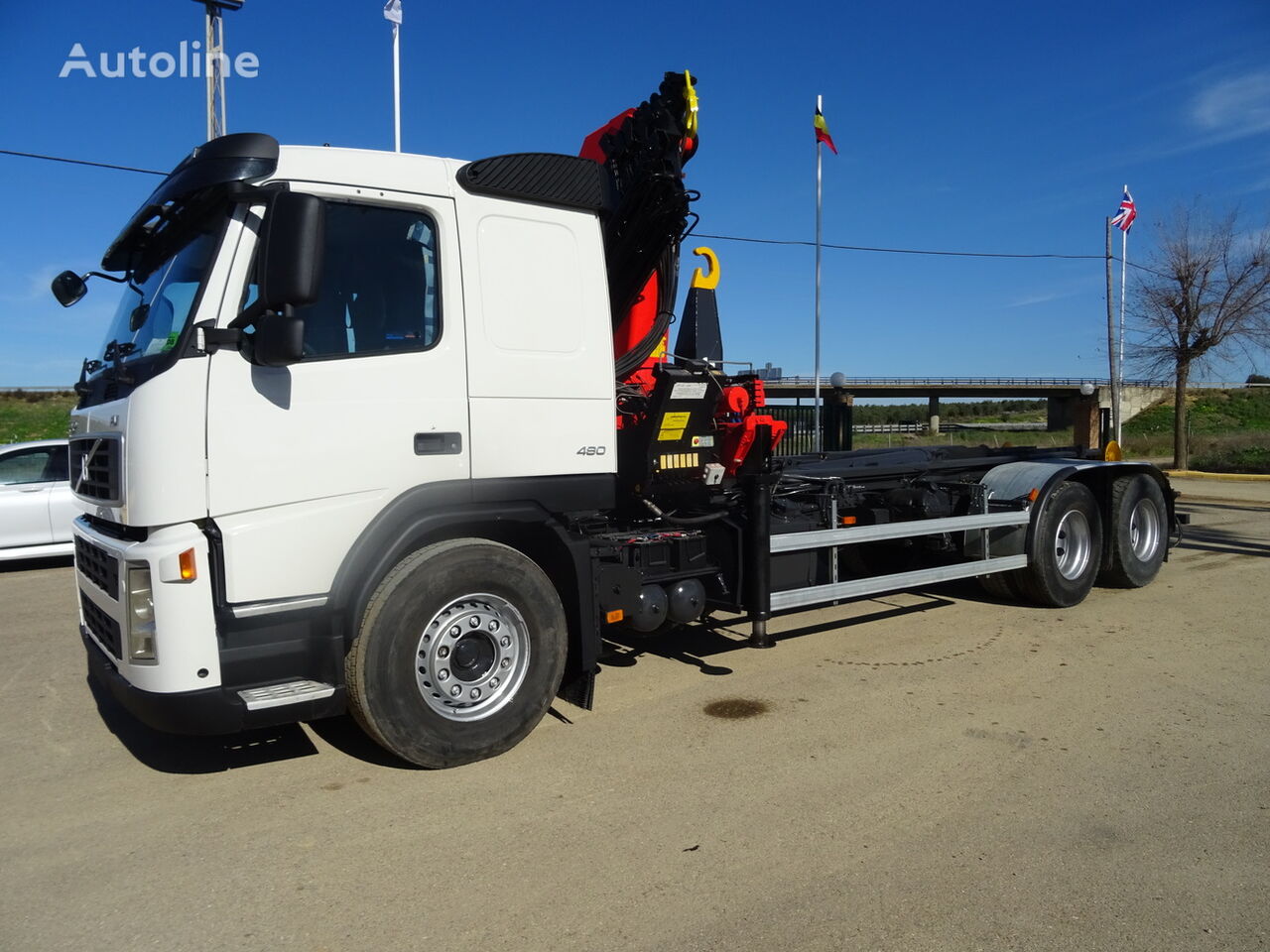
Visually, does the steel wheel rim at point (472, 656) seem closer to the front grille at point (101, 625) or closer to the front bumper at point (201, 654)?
the front bumper at point (201, 654)

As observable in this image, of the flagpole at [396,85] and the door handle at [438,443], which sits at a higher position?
the flagpole at [396,85]

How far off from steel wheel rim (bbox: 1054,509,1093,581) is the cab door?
5822 millimetres

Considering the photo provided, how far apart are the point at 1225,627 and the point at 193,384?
7507 millimetres

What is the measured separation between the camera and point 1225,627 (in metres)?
6.98

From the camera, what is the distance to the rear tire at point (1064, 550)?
750 cm

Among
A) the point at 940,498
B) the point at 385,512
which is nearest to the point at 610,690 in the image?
the point at 385,512

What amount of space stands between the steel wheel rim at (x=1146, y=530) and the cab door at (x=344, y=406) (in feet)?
23.5

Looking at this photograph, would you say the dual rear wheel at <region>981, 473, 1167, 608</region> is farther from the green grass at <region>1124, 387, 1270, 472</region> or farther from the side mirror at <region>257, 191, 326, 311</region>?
the green grass at <region>1124, 387, 1270, 472</region>

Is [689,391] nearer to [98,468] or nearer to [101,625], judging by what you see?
[98,468]

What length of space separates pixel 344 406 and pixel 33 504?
8.75 metres

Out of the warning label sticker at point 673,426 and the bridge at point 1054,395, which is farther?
the bridge at point 1054,395

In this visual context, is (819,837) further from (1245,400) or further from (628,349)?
(1245,400)

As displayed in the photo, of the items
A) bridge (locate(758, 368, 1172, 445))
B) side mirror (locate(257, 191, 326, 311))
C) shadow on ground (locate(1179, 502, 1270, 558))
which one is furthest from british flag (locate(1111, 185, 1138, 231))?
side mirror (locate(257, 191, 326, 311))

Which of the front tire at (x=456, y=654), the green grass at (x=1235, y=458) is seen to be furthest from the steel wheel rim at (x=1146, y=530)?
the green grass at (x=1235, y=458)
